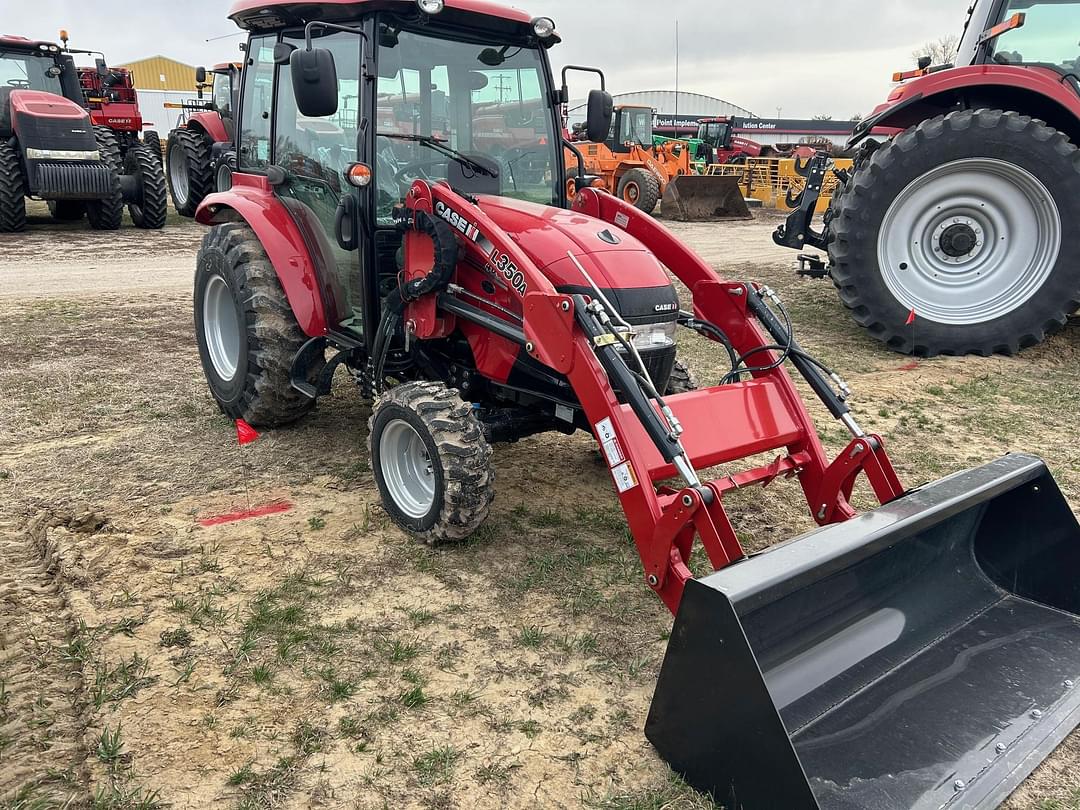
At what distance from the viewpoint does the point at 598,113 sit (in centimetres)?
432

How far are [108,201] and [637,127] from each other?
11964 mm

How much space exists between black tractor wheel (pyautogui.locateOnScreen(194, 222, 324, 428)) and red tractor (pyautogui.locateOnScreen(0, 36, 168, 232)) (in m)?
8.29

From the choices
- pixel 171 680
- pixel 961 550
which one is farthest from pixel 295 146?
pixel 961 550

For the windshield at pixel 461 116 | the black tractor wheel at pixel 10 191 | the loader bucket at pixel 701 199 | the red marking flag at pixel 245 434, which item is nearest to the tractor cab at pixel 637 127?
the loader bucket at pixel 701 199

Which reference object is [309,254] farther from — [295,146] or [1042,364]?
[1042,364]

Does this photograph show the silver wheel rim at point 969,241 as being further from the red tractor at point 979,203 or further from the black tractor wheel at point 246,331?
the black tractor wheel at point 246,331

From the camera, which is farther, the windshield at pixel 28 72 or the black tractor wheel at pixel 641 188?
the black tractor wheel at pixel 641 188

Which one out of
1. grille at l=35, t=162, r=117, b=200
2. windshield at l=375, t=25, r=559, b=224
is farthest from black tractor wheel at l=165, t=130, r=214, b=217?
windshield at l=375, t=25, r=559, b=224

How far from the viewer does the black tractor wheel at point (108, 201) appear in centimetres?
1212

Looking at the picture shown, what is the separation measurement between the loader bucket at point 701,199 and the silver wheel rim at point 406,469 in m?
14.6

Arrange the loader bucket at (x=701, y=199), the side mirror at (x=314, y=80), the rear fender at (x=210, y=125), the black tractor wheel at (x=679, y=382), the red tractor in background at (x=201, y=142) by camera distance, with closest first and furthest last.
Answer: the side mirror at (x=314, y=80), the black tractor wheel at (x=679, y=382), the red tractor in background at (x=201, y=142), the rear fender at (x=210, y=125), the loader bucket at (x=701, y=199)

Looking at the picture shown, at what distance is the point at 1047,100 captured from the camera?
627 cm

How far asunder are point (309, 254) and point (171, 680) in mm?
2360

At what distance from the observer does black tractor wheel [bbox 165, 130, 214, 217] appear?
1373 centimetres
